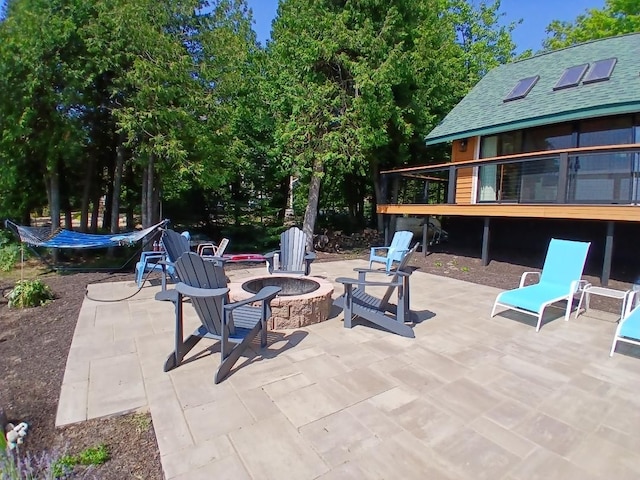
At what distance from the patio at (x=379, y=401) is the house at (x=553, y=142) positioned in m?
3.35

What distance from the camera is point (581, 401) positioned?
103 inches

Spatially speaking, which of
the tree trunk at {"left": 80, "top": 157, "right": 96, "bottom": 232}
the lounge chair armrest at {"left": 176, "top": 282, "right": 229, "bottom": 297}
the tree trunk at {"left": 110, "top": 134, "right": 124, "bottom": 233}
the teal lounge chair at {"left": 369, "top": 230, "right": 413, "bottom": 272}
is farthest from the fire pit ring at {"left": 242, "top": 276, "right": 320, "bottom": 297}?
the tree trunk at {"left": 80, "top": 157, "right": 96, "bottom": 232}

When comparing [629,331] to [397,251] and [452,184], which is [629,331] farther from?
[452,184]

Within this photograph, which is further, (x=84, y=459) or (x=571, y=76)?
(x=571, y=76)

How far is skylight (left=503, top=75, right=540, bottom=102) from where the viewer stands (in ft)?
29.9

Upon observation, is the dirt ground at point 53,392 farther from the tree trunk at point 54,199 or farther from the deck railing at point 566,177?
the tree trunk at point 54,199

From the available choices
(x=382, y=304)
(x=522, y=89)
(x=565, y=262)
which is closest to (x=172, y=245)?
(x=382, y=304)

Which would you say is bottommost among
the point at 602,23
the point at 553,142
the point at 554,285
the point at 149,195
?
the point at 554,285

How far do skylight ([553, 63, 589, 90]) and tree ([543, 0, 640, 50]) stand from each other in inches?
345

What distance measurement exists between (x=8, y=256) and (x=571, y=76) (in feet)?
46.8

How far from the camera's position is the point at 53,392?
2.65 metres

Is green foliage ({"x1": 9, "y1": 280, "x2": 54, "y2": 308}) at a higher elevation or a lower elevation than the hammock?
lower

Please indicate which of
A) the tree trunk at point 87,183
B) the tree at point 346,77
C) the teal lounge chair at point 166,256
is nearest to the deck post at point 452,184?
the tree at point 346,77

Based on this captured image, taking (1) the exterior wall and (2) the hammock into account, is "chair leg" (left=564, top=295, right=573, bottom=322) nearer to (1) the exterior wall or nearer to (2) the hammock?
Result: (1) the exterior wall
